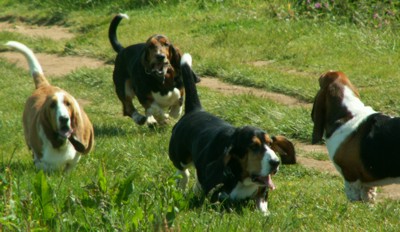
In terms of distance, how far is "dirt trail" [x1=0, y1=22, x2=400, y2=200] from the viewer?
26.5 ft

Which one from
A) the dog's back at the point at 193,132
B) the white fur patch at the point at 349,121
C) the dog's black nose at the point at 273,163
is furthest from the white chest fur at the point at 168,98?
the dog's black nose at the point at 273,163

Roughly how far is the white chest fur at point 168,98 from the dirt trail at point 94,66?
1.38 m

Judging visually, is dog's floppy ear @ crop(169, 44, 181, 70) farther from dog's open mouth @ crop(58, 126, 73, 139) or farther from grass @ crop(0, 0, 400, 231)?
dog's open mouth @ crop(58, 126, 73, 139)

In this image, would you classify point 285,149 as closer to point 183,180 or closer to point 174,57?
point 183,180

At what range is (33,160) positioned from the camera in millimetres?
7961

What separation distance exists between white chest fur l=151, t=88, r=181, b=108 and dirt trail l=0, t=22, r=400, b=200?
1379 millimetres

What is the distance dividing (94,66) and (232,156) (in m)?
8.61

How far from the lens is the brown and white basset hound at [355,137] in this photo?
6.56 meters

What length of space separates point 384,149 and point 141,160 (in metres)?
2.44

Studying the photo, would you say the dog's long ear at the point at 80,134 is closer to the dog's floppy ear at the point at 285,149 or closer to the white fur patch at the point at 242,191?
the white fur patch at the point at 242,191

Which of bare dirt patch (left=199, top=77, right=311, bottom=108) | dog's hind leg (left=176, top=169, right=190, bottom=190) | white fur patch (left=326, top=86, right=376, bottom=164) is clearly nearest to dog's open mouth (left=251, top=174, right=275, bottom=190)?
white fur patch (left=326, top=86, right=376, bottom=164)

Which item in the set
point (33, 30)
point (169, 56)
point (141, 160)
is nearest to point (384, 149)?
point (141, 160)

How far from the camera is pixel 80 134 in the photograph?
7.55m

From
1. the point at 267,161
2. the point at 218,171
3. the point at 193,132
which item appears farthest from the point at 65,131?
the point at 267,161
